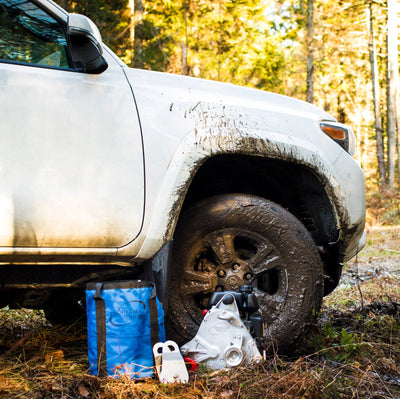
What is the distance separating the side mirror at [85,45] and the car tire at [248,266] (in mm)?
968

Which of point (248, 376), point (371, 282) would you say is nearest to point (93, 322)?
point (248, 376)

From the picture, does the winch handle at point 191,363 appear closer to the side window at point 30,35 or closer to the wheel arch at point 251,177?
the wheel arch at point 251,177

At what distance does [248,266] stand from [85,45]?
149cm

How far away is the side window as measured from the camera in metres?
2.45

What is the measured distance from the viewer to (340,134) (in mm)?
2895

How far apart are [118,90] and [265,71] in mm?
17869

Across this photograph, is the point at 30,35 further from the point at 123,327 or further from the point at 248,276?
the point at 248,276

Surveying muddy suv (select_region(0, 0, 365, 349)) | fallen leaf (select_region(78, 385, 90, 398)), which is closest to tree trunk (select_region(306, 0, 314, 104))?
muddy suv (select_region(0, 0, 365, 349))

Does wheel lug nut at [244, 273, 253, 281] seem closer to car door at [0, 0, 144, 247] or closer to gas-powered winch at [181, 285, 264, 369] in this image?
gas-powered winch at [181, 285, 264, 369]

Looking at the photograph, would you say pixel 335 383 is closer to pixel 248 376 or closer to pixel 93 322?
pixel 248 376

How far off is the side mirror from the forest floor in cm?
141

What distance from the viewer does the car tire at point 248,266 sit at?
2.63 metres

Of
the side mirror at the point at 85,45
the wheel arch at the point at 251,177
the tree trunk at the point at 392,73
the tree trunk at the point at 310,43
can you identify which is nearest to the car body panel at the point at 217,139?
the wheel arch at the point at 251,177

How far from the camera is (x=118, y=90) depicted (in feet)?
8.10
